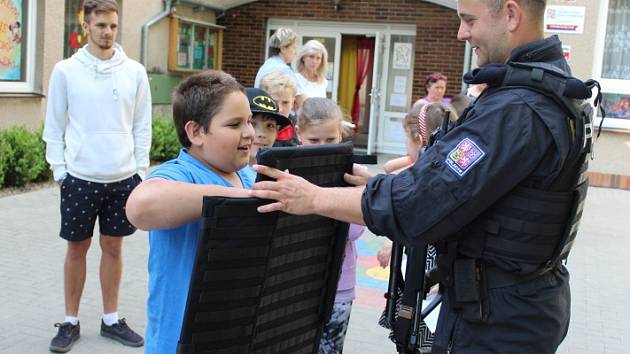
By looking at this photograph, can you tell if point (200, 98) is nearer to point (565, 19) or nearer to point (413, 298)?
point (413, 298)

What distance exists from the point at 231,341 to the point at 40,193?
7760mm

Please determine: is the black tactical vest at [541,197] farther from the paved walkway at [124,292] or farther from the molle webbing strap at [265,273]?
the paved walkway at [124,292]

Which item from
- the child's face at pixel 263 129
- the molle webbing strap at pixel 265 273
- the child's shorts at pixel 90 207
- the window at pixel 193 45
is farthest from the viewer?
the window at pixel 193 45

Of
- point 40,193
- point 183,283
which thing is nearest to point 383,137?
point 40,193

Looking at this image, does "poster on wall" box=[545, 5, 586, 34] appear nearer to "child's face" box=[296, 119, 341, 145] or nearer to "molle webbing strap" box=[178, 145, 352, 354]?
"child's face" box=[296, 119, 341, 145]

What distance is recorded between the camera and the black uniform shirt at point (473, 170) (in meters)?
2.00

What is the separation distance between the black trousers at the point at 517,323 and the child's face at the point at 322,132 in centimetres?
152

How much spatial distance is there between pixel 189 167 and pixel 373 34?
1375cm

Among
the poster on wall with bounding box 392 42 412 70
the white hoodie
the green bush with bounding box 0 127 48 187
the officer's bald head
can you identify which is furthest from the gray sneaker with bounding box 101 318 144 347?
the poster on wall with bounding box 392 42 412 70

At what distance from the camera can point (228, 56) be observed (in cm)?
1627

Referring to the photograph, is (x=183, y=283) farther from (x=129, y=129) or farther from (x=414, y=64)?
(x=414, y=64)

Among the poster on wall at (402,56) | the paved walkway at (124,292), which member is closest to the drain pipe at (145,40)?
the paved walkway at (124,292)

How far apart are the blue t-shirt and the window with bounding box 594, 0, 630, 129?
1200 centimetres

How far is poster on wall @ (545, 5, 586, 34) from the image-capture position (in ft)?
40.2
